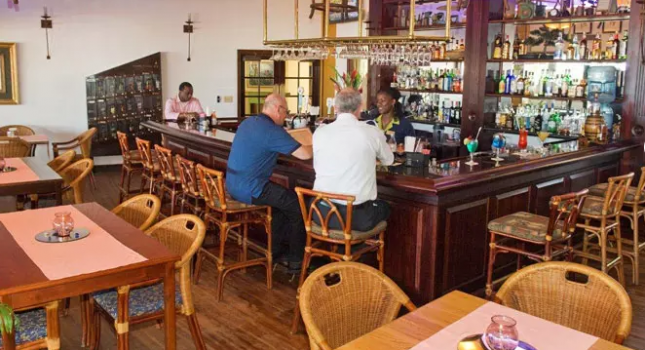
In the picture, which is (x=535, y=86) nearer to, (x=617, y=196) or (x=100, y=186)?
(x=617, y=196)

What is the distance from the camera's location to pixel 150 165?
6.54 m

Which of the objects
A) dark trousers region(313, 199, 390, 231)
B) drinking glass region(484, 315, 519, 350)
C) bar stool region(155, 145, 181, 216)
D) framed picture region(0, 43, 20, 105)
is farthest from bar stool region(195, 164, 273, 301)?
framed picture region(0, 43, 20, 105)

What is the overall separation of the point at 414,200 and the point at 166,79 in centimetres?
732

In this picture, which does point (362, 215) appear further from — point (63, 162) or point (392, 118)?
point (63, 162)

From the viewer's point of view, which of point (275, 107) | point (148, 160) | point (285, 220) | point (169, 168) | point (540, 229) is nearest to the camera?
point (540, 229)

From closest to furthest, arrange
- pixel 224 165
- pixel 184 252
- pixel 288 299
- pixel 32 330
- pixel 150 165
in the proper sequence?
pixel 32 330
pixel 184 252
pixel 288 299
pixel 224 165
pixel 150 165

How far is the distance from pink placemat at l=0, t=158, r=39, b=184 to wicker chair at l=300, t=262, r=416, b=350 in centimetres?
318

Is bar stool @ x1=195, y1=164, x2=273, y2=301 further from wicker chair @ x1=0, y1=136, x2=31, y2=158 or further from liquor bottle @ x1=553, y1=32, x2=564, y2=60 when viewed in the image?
liquor bottle @ x1=553, y1=32, x2=564, y2=60

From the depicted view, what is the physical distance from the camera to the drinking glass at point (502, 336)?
74.4 inches

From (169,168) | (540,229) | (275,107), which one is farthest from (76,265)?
(169,168)

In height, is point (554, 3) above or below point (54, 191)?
above

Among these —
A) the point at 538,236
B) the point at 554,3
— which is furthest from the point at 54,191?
the point at 554,3

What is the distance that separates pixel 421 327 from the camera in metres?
2.19

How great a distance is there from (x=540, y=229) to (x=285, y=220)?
2034 millimetres
